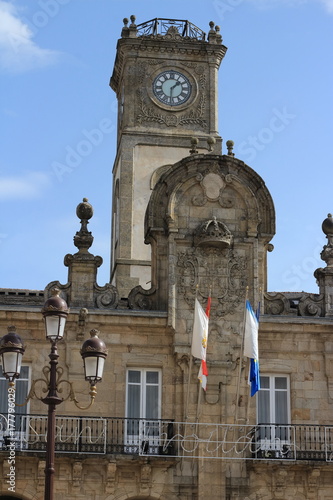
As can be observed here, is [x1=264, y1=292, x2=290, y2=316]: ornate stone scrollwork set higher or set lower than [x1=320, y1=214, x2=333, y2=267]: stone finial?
lower

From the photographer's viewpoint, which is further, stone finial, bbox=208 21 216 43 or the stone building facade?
stone finial, bbox=208 21 216 43

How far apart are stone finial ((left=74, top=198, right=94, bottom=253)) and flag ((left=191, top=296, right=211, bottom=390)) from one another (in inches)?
140

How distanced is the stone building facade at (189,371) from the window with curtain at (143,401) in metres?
0.03

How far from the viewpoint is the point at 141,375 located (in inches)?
1197

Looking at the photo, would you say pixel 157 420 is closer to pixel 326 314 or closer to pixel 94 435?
pixel 94 435

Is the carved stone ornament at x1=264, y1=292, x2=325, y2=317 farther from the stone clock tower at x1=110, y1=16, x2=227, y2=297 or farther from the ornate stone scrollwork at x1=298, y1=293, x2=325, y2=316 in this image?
the stone clock tower at x1=110, y1=16, x2=227, y2=297

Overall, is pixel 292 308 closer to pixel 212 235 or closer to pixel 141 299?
pixel 212 235

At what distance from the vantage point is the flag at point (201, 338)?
2831 cm

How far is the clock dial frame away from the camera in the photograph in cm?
4116

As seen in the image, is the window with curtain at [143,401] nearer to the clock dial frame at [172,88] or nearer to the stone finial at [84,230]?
the stone finial at [84,230]

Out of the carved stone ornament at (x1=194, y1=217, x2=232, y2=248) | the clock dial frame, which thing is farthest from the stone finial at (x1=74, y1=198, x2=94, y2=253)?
the clock dial frame

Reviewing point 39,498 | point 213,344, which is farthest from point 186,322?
point 39,498

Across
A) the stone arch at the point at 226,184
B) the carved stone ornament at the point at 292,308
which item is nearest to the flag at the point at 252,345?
the carved stone ornament at the point at 292,308

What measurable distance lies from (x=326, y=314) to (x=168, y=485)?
19.7 feet
